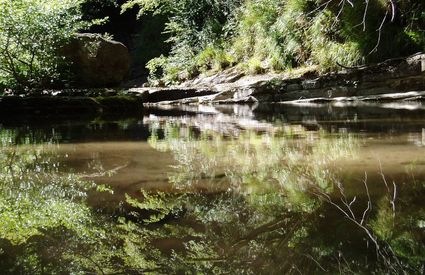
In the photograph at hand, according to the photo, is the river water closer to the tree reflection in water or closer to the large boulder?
the tree reflection in water

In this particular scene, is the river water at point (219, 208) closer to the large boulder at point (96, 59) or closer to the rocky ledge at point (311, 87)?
the rocky ledge at point (311, 87)

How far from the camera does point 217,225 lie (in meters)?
2.09

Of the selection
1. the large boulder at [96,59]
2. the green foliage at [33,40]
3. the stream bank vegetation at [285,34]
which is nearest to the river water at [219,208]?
the stream bank vegetation at [285,34]

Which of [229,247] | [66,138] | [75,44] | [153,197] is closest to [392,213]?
[229,247]

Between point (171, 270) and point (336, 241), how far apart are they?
68 centimetres

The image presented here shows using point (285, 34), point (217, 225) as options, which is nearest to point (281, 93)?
point (285, 34)

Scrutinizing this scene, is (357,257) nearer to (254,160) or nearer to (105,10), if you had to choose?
(254,160)

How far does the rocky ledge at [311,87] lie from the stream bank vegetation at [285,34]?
1.51 feet

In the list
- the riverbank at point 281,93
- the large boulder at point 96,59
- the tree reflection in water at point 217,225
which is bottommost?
the tree reflection in water at point 217,225

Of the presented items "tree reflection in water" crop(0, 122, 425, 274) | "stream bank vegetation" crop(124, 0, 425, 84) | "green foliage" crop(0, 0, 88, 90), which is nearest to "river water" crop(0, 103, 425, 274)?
"tree reflection in water" crop(0, 122, 425, 274)

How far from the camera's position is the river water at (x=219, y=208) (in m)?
1.69

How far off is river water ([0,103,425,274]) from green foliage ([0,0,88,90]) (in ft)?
21.8

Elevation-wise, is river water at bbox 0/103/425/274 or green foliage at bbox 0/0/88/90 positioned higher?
green foliage at bbox 0/0/88/90

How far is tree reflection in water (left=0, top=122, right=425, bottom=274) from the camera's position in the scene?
1662 millimetres
